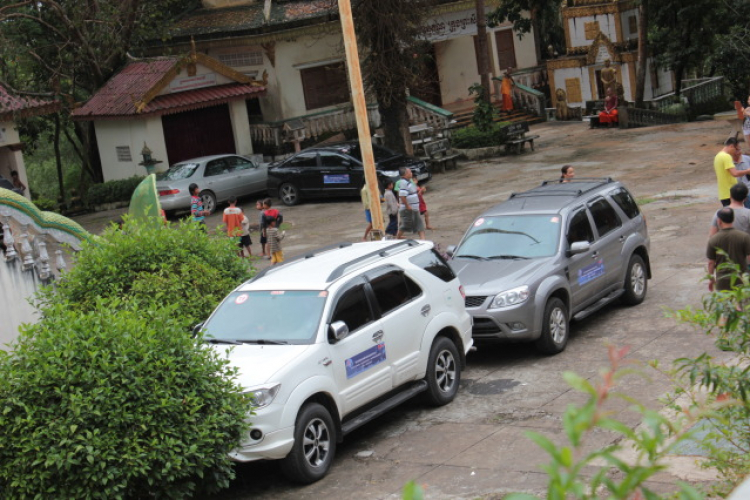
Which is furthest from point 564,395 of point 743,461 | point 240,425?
point 743,461

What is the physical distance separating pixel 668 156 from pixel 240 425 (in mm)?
19487

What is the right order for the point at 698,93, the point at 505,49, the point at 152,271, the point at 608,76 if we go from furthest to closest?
the point at 698,93 → the point at 505,49 → the point at 608,76 → the point at 152,271

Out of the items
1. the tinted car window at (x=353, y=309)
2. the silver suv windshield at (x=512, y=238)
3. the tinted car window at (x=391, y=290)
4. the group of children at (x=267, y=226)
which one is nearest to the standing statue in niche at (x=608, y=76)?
the group of children at (x=267, y=226)

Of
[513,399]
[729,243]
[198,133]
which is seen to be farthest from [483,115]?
[513,399]

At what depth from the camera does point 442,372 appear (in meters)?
10.3

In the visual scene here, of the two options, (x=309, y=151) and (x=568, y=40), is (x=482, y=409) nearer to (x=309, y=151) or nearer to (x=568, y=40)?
(x=309, y=151)

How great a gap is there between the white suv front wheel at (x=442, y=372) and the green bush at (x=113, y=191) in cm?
2025

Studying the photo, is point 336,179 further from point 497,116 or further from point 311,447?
point 311,447

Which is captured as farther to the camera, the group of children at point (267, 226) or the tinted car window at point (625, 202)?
the group of children at point (267, 226)

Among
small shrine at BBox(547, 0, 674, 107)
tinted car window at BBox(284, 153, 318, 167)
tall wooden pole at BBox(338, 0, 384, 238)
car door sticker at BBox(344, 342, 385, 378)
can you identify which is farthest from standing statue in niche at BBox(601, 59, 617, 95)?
car door sticker at BBox(344, 342, 385, 378)

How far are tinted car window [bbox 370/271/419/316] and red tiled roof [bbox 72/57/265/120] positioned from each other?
19.4 m

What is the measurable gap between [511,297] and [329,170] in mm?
14560

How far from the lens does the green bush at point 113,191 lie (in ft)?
94.5

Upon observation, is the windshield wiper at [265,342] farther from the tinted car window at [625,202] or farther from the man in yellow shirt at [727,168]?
the man in yellow shirt at [727,168]
